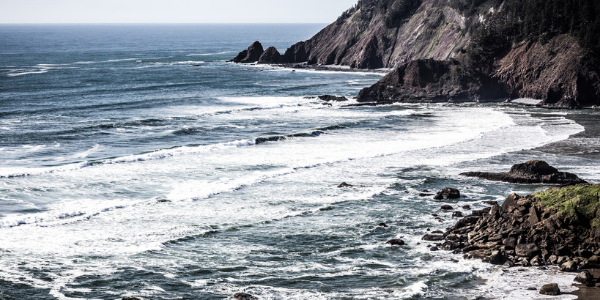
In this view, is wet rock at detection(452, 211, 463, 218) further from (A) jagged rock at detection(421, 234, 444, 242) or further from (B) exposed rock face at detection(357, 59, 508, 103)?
(B) exposed rock face at detection(357, 59, 508, 103)

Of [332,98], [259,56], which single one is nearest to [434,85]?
[332,98]

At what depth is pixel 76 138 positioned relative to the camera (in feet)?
144

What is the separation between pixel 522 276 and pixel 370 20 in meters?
91.8

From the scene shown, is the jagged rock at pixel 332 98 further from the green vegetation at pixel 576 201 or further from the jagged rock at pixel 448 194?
the green vegetation at pixel 576 201

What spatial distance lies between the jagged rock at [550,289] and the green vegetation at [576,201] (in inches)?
122

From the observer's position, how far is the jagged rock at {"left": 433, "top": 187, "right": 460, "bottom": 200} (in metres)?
26.1

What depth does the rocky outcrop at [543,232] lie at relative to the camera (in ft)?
57.3

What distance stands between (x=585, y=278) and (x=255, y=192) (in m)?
16.0

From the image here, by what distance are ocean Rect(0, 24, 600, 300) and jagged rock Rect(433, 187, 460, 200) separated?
486 millimetres

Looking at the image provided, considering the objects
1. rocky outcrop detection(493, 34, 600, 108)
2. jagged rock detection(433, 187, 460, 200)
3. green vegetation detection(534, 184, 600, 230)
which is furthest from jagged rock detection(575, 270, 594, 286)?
rocky outcrop detection(493, 34, 600, 108)

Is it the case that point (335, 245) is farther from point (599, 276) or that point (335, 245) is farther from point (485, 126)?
point (485, 126)

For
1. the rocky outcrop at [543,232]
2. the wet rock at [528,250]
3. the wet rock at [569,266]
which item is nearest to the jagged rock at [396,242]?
the rocky outcrop at [543,232]

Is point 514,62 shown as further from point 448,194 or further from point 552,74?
point 448,194

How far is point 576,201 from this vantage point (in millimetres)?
18172
